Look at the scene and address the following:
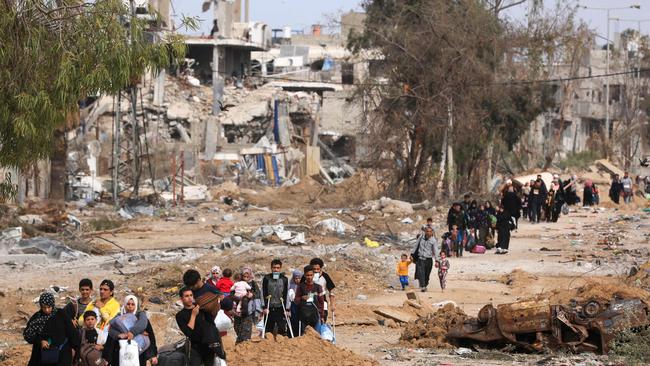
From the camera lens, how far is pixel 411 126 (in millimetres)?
42625

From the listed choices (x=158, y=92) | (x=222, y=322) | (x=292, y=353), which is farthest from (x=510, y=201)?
(x=158, y=92)

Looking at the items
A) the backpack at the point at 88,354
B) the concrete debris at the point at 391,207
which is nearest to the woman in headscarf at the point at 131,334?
the backpack at the point at 88,354

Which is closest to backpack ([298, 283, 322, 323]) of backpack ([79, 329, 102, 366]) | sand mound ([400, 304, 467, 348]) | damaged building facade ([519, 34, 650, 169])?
sand mound ([400, 304, 467, 348])

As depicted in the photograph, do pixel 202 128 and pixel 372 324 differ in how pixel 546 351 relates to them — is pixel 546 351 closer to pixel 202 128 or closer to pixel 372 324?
pixel 372 324

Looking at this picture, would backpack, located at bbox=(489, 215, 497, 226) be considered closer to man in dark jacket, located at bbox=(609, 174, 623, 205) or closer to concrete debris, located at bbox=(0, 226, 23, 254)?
concrete debris, located at bbox=(0, 226, 23, 254)

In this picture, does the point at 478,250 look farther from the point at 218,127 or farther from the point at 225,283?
the point at 218,127

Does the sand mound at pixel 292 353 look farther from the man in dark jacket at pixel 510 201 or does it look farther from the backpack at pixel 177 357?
the man in dark jacket at pixel 510 201

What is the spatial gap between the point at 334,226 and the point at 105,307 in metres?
20.1

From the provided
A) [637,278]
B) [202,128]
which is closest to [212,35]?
[202,128]

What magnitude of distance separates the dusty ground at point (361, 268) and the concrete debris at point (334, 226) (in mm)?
275

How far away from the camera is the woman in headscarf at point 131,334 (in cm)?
1003

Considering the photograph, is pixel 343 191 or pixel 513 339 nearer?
pixel 513 339

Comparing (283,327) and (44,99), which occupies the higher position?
(44,99)

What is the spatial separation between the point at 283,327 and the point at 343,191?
112ft
